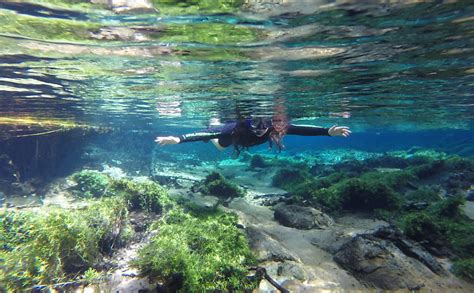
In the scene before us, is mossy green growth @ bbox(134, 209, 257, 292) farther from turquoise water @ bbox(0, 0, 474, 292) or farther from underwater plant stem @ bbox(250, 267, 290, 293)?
underwater plant stem @ bbox(250, 267, 290, 293)

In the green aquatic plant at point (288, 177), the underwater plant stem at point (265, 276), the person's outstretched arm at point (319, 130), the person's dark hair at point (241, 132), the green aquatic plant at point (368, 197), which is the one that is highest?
the person's outstretched arm at point (319, 130)

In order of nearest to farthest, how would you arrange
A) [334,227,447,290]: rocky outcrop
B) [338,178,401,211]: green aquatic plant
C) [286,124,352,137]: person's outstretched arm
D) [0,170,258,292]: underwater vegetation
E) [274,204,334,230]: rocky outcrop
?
[0,170,258,292]: underwater vegetation < [334,227,447,290]: rocky outcrop < [286,124,352,137]: person's outstretched arm < [274,204,334,230]: rocky outcrop < [338,178,401,211]: green aquatic plant

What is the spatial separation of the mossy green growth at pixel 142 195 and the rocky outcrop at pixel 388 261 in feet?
22.5

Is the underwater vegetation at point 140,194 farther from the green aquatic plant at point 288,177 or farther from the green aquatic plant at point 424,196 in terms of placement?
the green aquatic plant at point 424,196

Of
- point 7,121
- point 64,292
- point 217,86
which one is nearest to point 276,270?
point 64,292

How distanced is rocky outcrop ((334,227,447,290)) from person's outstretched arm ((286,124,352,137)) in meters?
3.49

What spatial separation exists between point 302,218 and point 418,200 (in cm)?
720

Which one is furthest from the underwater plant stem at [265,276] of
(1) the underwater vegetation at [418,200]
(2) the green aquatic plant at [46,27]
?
(2) the green aquatic plant at [46,27]

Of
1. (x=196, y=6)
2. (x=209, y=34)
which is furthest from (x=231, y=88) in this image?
(x=196, y=6)

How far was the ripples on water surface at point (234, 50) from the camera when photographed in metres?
Result: 6.55

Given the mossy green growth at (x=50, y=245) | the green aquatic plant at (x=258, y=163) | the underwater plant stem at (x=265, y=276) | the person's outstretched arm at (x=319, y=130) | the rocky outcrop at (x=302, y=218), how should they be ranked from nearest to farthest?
the mossy green growth at (x=50, y=245) → the underwater plant stem at (x=265, y=276) → the person's outstretched arm at (x=319, y=130) → the rocky outcrop at (x=302, y=218) → the green aquatic plant at (x=258, y=163)

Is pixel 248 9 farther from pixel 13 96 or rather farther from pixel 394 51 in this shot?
pixel 13 96

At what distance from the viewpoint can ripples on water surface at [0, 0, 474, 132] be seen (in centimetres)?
655

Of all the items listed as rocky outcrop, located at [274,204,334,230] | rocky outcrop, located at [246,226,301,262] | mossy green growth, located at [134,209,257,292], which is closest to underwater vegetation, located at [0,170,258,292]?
mossy green growth, located at [134,209,257,292]
